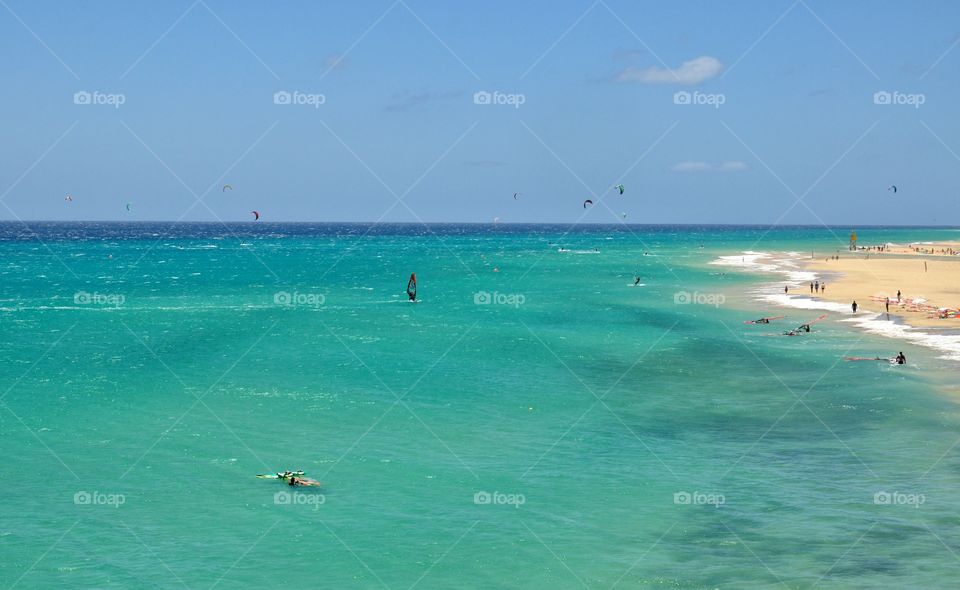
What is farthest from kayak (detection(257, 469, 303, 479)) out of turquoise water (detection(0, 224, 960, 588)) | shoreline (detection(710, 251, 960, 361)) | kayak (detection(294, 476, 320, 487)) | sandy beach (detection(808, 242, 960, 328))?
sandy beach (detection(808, 242, 960, 328))

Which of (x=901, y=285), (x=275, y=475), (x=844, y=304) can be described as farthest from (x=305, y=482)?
(x=901, y=285)

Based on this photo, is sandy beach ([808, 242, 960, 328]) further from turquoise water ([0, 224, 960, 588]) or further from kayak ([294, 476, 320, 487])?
kayak ([294, 476, 320, 487])

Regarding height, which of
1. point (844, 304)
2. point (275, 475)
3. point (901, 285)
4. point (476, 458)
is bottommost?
point (275, 475)

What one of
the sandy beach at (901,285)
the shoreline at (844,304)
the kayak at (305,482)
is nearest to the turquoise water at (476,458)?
the kayak at (305,482)

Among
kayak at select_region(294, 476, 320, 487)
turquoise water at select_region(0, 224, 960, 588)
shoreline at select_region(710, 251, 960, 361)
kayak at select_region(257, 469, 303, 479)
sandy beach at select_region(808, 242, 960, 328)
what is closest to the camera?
turquoise water at select_region(0, 224, 960, 588)

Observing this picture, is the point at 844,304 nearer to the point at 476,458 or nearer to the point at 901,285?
the point at 901,285

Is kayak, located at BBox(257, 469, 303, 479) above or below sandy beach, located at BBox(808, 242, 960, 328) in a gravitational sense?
below

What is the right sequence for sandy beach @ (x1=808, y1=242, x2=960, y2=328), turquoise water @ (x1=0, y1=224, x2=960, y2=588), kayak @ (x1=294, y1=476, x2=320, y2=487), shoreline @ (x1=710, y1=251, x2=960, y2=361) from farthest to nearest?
sandy beach @ (x1=808, y1=242, x2=960, y2=328), shoreline @ (x1=710, y1=251, x2=960, y2=361), kayak @ (x1=294, y1=476, x2=320, y2=487), turquoise water @ (x1=0, y1=224, x2=960, y2=588)
